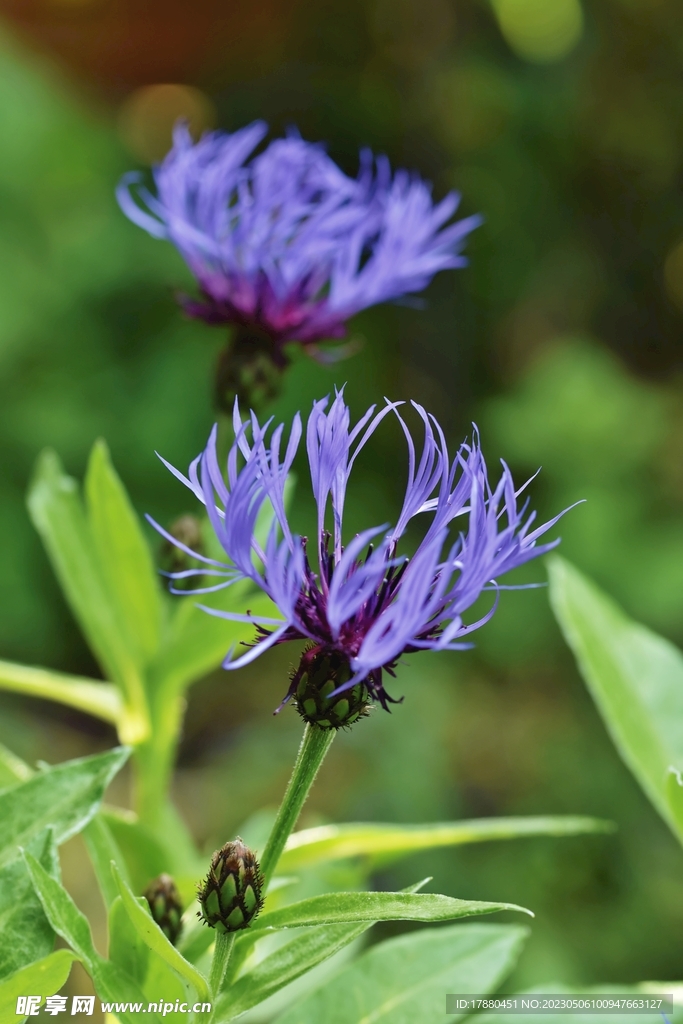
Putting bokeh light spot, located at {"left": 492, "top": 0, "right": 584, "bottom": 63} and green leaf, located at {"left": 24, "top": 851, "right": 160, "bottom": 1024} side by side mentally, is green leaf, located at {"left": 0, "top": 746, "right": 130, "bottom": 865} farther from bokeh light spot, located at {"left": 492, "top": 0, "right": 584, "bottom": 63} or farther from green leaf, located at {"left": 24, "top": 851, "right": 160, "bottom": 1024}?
bokeh light spot, located at {"left": 492, "top": 0, "right": 584, "bottom": 63}

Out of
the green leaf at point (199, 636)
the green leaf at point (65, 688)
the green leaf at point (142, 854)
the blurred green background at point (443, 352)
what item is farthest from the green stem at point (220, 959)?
the blurred green background at point (443, 352)

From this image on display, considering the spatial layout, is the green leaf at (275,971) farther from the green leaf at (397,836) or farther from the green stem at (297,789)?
the green leaf at (397,836)

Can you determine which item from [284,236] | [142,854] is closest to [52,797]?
[142,854]

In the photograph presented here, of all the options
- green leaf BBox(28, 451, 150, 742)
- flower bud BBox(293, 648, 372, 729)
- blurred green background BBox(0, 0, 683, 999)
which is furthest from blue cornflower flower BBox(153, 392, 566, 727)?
blurred green background BBox(0, 0, 683, 999)

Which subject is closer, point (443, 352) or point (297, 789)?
point (297, 789)

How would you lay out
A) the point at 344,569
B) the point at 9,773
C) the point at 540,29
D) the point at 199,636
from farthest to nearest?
1. the point at 540,29
2. the point at 199,636
3. the point at 9,773
4. the point at 344,569

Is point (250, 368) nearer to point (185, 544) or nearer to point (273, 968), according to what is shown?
point (185, 544)

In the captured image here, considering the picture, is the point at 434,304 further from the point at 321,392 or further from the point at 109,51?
the point at 109,51
